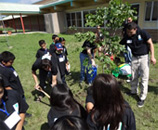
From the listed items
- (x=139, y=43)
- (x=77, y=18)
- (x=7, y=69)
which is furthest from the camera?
(x=77, y=18)

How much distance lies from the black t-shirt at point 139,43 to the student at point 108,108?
176 centimetres

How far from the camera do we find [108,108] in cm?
119


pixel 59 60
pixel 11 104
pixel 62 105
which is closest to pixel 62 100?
pixel 62 105

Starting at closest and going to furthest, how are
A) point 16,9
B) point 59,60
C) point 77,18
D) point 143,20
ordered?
1. point 59,60
2. point 143,20
3. point 77,18
4. point 16,9

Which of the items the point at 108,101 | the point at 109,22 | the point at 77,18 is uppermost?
the point at 77,18

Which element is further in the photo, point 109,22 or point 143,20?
point 143,20

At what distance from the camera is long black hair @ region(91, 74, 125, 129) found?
3.78ft

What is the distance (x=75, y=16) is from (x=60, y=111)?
14.9m

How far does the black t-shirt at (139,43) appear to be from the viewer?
2508mm

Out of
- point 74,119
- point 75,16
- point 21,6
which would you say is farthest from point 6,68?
point 21,6

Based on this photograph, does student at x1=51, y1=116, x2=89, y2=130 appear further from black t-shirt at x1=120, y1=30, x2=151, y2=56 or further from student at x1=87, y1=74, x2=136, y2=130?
black t-shirt at x1=120, y1=30, x2=151, y2=56

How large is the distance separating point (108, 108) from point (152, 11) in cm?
961

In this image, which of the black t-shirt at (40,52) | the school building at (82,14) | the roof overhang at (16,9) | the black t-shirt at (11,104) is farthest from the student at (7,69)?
the roof overhang at (16,9)

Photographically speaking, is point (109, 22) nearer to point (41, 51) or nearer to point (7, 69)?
point (7, 69)
